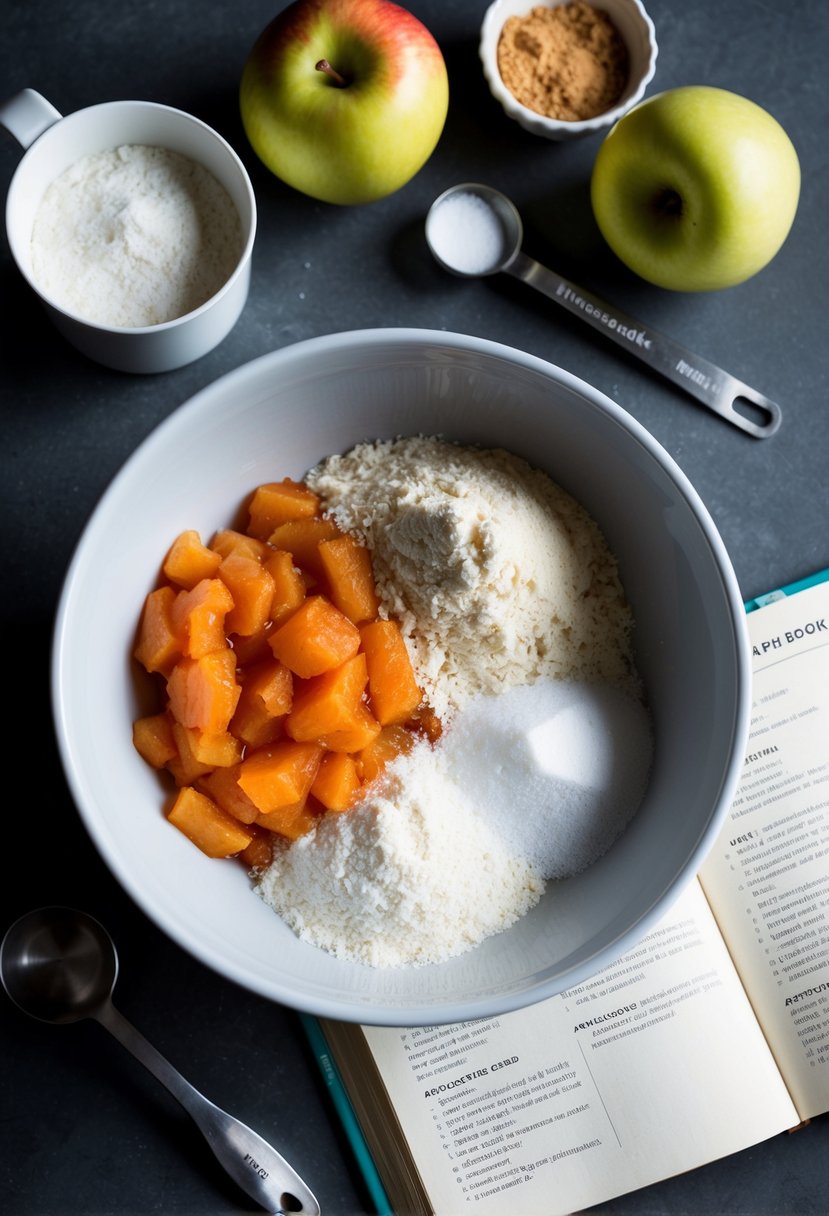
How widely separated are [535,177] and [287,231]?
38 cm

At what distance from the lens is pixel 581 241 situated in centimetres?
152

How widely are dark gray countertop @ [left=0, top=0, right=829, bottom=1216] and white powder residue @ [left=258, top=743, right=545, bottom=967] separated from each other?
267mm

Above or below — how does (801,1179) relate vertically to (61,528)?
below

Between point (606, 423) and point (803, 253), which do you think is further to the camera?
point (803, 253)

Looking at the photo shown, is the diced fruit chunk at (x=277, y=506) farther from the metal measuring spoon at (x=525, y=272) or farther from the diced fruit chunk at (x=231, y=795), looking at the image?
the metal measuring spoon at (x=525, y=272)

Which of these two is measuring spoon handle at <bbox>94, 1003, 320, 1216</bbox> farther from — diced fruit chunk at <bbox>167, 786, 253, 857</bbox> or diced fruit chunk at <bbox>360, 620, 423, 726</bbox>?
diced fruit chunk at <bbox>360, 620, 423, 726</bbox>

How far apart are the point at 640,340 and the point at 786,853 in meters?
0.76

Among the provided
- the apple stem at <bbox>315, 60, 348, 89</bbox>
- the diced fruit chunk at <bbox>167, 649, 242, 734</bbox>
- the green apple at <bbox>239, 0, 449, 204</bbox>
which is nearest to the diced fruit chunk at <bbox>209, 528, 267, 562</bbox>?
the diced fruit chunk at <bbox>167, 649, 242, 734</bbox>

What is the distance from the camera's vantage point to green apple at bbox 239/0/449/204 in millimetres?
1326

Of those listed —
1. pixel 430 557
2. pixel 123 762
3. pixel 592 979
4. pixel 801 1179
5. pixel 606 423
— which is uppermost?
pixel 606 423

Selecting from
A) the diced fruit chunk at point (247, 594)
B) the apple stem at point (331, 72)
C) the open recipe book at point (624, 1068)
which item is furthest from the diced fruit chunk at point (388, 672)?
the apple stem at point (331, 72)

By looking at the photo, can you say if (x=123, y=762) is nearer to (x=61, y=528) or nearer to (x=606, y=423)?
(x=61, y=528)

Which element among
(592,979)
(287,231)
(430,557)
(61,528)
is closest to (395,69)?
(287,231)

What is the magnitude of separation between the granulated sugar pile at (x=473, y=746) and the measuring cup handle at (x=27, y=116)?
2.03 feet
